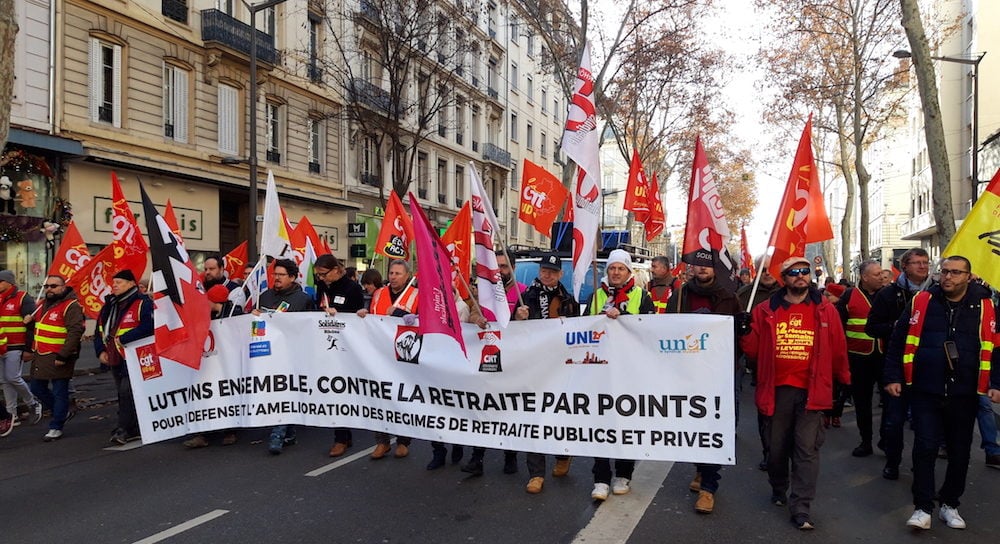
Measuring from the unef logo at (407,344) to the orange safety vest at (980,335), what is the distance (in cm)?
355

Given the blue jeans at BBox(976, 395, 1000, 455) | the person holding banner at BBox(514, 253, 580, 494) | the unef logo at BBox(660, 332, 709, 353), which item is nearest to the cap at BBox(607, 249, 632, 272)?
the person holding banner at BBox(514, 253, 580, 494)

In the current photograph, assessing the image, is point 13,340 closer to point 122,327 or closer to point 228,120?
point 122,327

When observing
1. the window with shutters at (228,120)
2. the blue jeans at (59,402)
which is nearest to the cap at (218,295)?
the blue jeans at (59,402)

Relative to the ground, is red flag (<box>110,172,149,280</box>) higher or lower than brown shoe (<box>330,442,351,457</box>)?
higher

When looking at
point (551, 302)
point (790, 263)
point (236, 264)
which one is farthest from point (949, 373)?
point (236, 264)

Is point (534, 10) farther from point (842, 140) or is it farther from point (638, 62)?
point (842, 140)

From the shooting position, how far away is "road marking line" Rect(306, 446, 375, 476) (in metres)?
6.11

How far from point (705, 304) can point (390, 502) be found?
270 centimetres

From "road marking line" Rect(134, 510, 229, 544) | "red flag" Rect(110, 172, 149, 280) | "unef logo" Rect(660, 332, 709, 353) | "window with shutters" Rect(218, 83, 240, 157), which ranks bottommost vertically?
"road marking line" Rect(134, 510, 229, 544)

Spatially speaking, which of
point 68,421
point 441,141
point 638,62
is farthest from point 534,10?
point 68,421

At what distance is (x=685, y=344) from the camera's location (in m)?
5.07

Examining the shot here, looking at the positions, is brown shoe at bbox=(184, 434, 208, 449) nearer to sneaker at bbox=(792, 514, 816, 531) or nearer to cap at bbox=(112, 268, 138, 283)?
cap at bbox=(112, 268, 138, 283)

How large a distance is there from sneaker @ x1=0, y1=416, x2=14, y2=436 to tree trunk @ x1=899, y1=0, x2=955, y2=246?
42.4 feet

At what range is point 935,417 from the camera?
484cm
